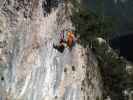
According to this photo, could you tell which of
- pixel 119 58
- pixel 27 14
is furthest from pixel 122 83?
pixel 27 14

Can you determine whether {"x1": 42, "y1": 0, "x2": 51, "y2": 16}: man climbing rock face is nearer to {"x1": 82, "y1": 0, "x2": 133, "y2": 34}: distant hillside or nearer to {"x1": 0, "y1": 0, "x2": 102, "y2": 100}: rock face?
{"x1": 0, "y1": 0, "x2": 102, "y2": 100}: rock face

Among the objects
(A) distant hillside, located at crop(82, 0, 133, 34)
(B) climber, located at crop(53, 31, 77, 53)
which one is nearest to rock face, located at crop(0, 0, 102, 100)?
(B) climber, located at crop(53, 31, 77, 53)

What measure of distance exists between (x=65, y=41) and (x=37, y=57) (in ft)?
6.70

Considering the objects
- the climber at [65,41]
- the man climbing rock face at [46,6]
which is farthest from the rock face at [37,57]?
the climber at [65,41]

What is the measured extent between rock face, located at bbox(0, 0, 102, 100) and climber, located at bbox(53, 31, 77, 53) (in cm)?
21

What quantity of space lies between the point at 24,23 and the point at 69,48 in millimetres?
2938

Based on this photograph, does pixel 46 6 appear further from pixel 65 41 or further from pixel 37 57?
pixel 37 57

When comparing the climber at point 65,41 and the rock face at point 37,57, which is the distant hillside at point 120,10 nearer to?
the rock face at point 37,57

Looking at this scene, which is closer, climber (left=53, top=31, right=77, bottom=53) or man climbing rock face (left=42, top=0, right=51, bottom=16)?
man climbing rock face (left=42, top=0, right=51, bottom=16)

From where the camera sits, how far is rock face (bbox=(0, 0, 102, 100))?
1446 cm

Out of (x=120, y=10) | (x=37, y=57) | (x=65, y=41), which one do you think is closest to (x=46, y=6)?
(x=65, y=41)

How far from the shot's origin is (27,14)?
50.8 ft

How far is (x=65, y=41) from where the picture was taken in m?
17.0

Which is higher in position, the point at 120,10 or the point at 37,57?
the point at 120,10
